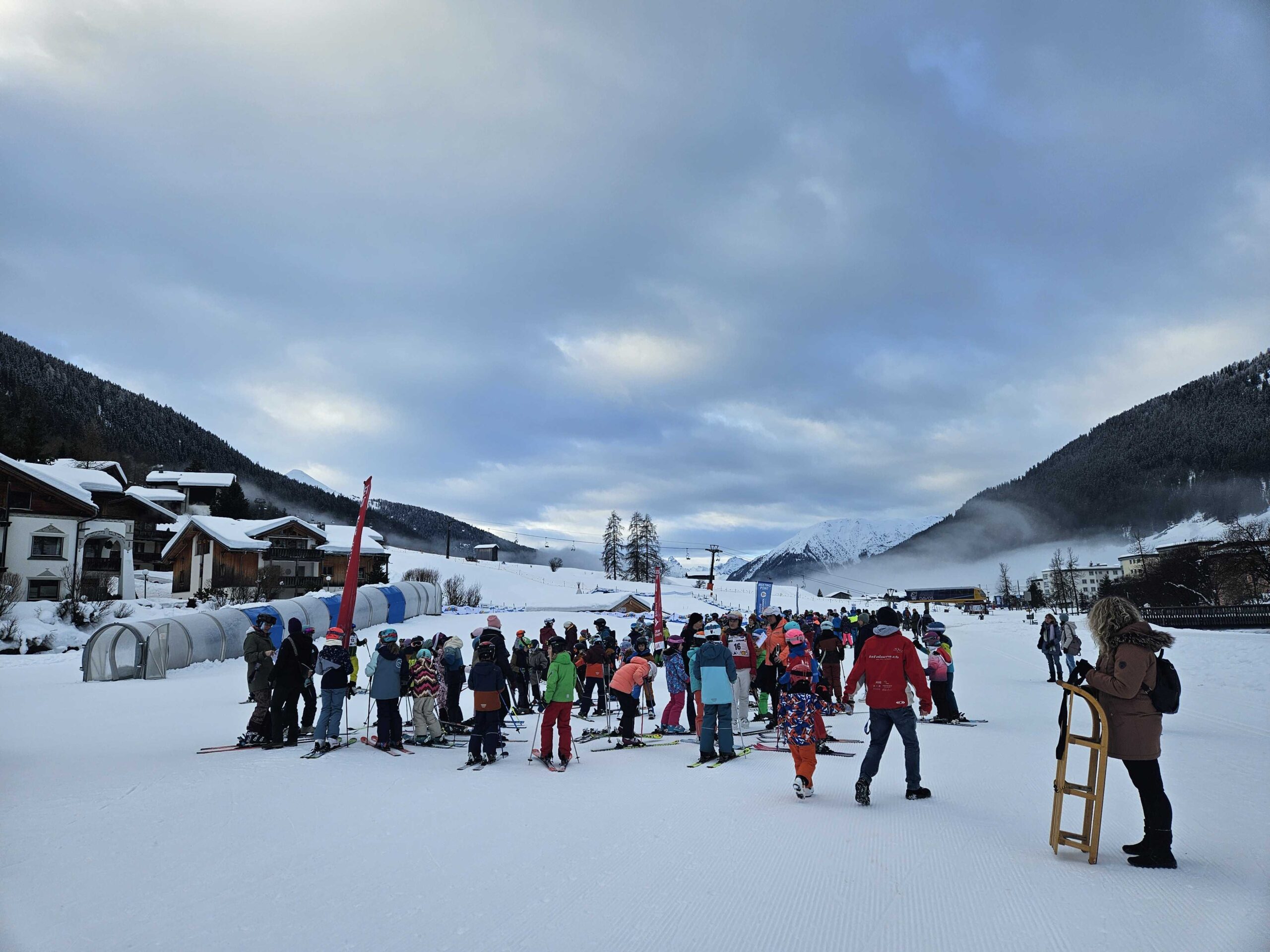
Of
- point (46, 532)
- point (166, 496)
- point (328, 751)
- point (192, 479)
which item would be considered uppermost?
point (192, 479)

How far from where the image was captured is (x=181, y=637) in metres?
21.0

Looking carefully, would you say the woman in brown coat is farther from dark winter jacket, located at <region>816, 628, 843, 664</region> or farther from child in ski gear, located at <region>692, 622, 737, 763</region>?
dark winter jacket, located at <region>816, 628, 843, 664</region>

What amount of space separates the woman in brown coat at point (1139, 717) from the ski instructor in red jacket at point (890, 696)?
1.88 metres

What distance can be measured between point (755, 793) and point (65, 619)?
3238 centimetres

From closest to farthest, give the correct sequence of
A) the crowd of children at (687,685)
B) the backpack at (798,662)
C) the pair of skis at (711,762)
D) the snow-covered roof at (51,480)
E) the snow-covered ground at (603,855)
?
1. the snow-covered ground at (603,855)
2. the crowd of children at (687,685)
3. the backpack at (798,662)
4. the pair of skis at (711,762)
5. the snow-covered roof at (51,480)

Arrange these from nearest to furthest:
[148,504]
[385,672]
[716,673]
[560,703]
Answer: [716,673] < [560,703] < [385,672] < [148,504]

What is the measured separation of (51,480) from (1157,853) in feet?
149

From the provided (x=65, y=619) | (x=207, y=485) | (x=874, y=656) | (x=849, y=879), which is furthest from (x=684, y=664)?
(x=207, y=485)

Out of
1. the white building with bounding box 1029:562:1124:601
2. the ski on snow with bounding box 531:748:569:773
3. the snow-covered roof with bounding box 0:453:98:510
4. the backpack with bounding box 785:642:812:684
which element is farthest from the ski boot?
the white building with bounding box 1029:562:1124:601

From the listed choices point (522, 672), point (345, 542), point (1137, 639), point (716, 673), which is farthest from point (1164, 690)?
point (345, 542)

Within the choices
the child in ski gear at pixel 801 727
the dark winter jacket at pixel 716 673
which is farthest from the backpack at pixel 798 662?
the dark winter jacket at pixel 716 673

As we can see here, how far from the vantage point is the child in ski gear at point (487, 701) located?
910cm

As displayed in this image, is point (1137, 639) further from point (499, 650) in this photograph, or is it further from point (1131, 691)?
point (499, 650)

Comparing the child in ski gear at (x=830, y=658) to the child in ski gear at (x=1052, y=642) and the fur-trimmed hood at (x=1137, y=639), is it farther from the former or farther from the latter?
the fur-trimmed hood at (x=1137, y=639)
